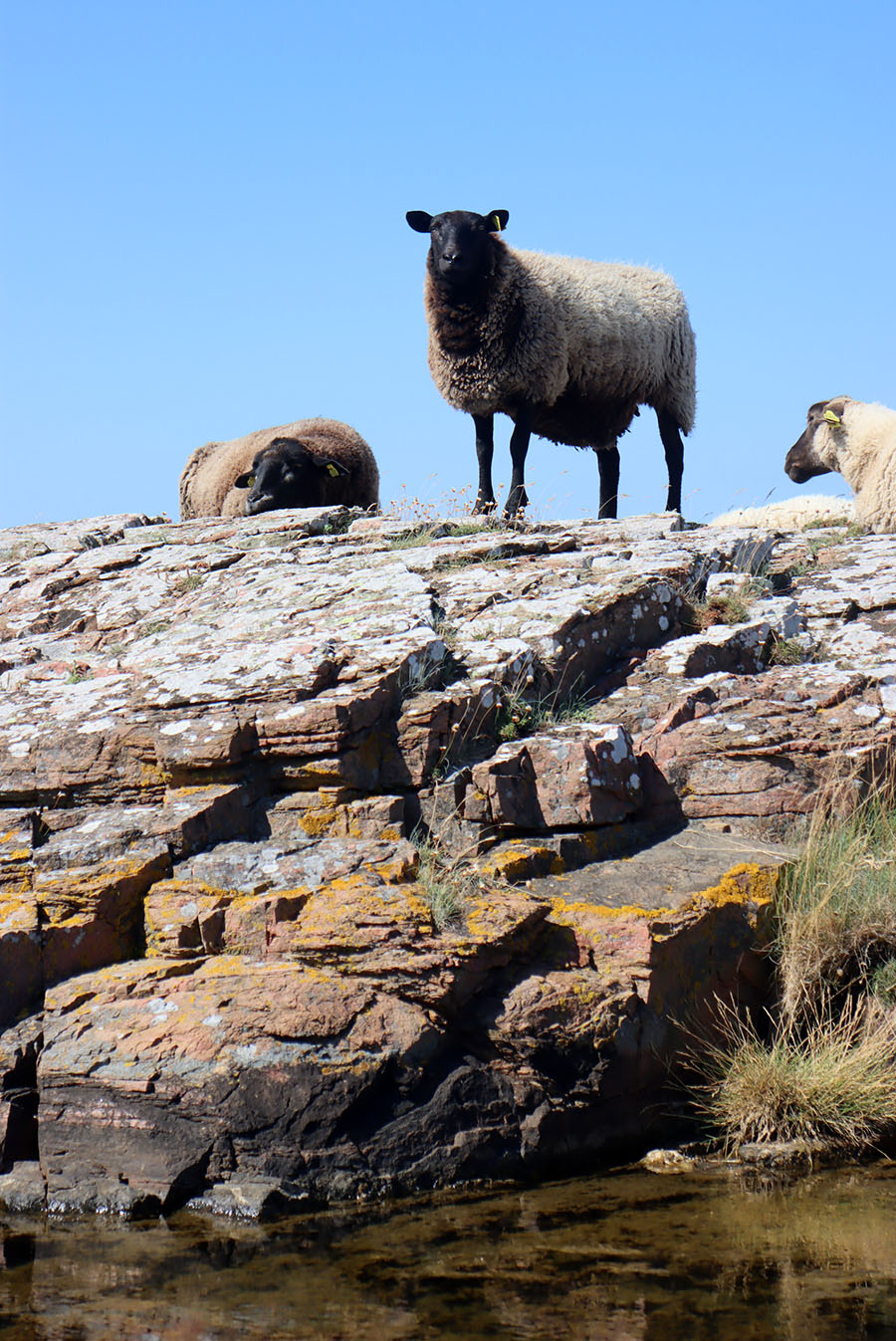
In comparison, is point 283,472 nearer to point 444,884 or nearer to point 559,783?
point 559,783

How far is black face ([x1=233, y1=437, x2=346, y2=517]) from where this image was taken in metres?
13.7

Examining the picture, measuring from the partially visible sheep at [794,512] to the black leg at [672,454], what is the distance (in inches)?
32.6

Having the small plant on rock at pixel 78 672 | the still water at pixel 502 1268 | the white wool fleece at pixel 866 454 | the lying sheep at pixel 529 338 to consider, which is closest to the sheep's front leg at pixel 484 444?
the lying sheep at pixel 529 338

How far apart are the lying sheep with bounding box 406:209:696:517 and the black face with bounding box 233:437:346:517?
2.80 m

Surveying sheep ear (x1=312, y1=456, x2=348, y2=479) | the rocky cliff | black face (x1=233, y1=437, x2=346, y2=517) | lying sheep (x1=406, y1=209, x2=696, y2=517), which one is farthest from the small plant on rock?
sheep ear (x1=312, y1=456, x2=348, y2=479)

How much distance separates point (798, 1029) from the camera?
5.20m

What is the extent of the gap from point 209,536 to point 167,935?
5480 millimetres

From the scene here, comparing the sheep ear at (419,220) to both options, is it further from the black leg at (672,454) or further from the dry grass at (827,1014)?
the dry grass at (827,1014)

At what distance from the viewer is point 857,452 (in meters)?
11.8

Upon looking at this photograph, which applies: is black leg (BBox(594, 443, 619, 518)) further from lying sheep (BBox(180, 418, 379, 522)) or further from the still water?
the still water

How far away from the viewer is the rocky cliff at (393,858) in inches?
172

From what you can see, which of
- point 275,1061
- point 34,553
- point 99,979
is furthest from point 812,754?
point 34,553

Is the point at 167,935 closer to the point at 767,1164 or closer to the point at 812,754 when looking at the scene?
the point at 767,1164

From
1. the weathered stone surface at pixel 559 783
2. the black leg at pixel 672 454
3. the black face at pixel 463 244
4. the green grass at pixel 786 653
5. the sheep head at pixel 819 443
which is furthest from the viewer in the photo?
the black leg at pixel 672 454
